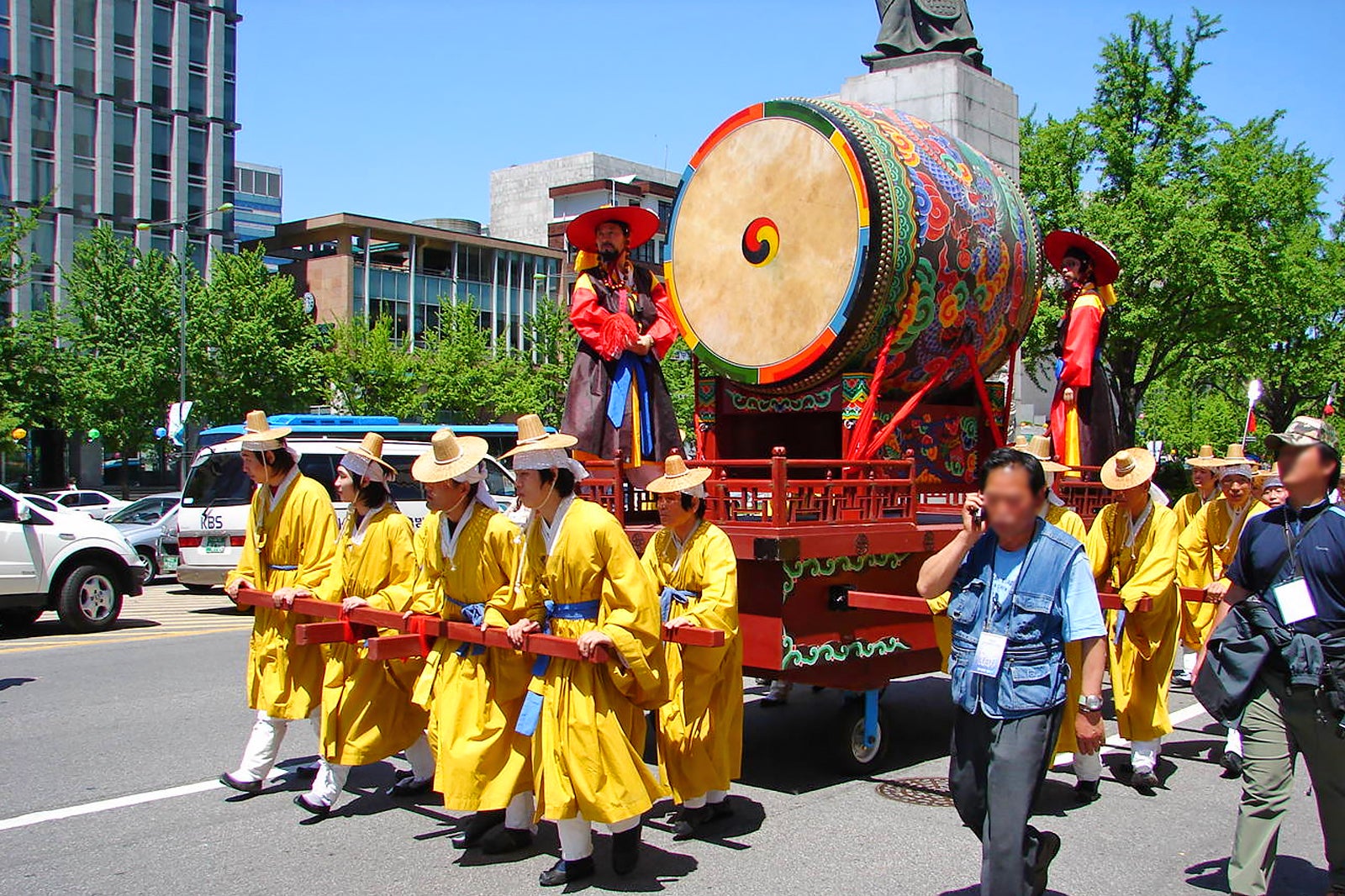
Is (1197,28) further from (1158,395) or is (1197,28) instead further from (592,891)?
(1158,395)

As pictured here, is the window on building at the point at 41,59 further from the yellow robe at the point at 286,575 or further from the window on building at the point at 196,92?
the yellow robe at the point at 286,575

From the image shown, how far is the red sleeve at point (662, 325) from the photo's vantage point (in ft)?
27.2

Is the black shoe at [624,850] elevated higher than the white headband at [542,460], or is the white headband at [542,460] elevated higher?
the white headband at [542,460]

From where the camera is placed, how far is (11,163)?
4441 centimetres

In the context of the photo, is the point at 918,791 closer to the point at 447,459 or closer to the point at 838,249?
the point at 447,459

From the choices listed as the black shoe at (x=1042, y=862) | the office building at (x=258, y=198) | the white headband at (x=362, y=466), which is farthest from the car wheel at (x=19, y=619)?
the office building at (x=258, y=198)

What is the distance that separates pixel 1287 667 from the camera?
462 centimetres

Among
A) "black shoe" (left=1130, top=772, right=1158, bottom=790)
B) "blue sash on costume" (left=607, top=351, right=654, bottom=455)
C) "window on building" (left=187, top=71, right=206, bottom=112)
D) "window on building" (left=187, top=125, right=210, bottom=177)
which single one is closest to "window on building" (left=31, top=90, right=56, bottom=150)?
"window on building" (left=187, top=125, right=210, bottom=177)

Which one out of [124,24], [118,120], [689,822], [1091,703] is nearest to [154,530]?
[689,822]

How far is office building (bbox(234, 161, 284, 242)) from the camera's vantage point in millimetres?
92125

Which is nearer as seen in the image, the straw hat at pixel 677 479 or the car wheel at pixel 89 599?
the straw hat at pixel 677 479

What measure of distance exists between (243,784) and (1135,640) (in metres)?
4.87

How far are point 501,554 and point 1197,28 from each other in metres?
24.7

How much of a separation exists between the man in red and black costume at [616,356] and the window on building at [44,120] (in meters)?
44.6
